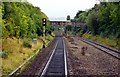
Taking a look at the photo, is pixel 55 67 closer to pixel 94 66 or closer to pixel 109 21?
pixel 94 66

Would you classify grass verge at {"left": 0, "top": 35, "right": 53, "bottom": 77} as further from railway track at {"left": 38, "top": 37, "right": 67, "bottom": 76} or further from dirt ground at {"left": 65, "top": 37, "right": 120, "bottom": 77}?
dirt ground at {"left": 65, "top": 37, "right": 120, "bottom": 77}

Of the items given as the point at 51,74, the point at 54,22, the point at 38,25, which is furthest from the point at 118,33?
the point at 54,22

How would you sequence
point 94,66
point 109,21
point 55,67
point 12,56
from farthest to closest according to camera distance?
point 109,21 → point 12,56 → point 94,66 → point 55,67

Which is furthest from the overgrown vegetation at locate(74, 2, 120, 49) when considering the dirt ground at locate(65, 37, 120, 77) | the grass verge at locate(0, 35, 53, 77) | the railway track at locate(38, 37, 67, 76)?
the railway track at locate(38, 37, 67, 76)

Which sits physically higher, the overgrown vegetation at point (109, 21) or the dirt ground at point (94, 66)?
the overgrown vegetation at point (109, 21)

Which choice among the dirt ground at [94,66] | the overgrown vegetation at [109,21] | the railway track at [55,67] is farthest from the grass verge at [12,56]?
the overgrown vegetation at [109,21]

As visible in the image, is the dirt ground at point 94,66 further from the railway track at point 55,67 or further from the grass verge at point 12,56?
the grass verge at point 12,56

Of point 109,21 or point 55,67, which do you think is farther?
point 109,21

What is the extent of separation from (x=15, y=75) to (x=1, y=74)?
98 cm

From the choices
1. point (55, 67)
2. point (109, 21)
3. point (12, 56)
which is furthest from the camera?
point (109, 21)

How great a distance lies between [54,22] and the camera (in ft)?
443

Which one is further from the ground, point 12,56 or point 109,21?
point 109,21

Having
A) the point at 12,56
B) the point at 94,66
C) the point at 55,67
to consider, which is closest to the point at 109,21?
the point at 12,56

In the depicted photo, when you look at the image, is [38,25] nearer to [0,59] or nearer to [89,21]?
[89,21]
